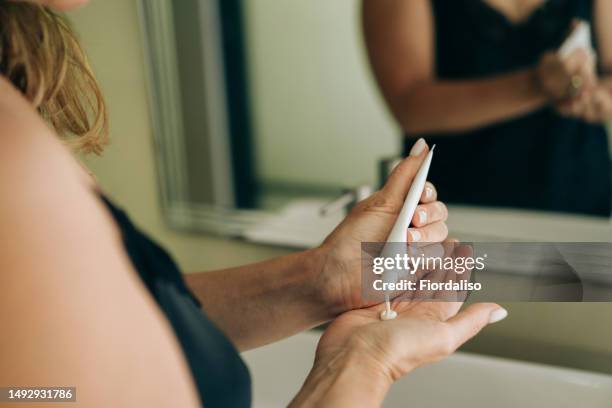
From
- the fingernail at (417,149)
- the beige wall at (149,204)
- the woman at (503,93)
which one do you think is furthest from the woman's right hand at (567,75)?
the beige wall at (149,204)

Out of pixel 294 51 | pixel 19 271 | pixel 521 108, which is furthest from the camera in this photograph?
pixel 294 51

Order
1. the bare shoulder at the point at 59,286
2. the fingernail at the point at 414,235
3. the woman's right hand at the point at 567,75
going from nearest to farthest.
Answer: the bare shoulder at the point at 59,286 → the fingernail at the point at 414,235 → the woman's right hand at the point at 567,75

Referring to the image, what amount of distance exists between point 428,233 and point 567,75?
10.6 inches

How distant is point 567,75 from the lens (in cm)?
62

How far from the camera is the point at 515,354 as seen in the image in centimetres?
77

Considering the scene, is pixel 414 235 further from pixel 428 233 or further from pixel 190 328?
pixel 190 328

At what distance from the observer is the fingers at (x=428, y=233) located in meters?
0.49

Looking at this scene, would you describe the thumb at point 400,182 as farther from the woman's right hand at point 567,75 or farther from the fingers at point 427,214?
the woman's right hand at point 567,75

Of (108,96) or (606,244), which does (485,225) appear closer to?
(606,244)

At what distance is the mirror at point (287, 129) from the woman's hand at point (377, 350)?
26 centimetres

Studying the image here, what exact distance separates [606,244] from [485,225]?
138 millimetres

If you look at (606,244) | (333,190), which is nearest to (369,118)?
(333,190)

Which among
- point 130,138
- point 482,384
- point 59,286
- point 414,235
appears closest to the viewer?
point 59,286

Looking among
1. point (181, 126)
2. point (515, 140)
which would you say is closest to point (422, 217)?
point (515, 140)
